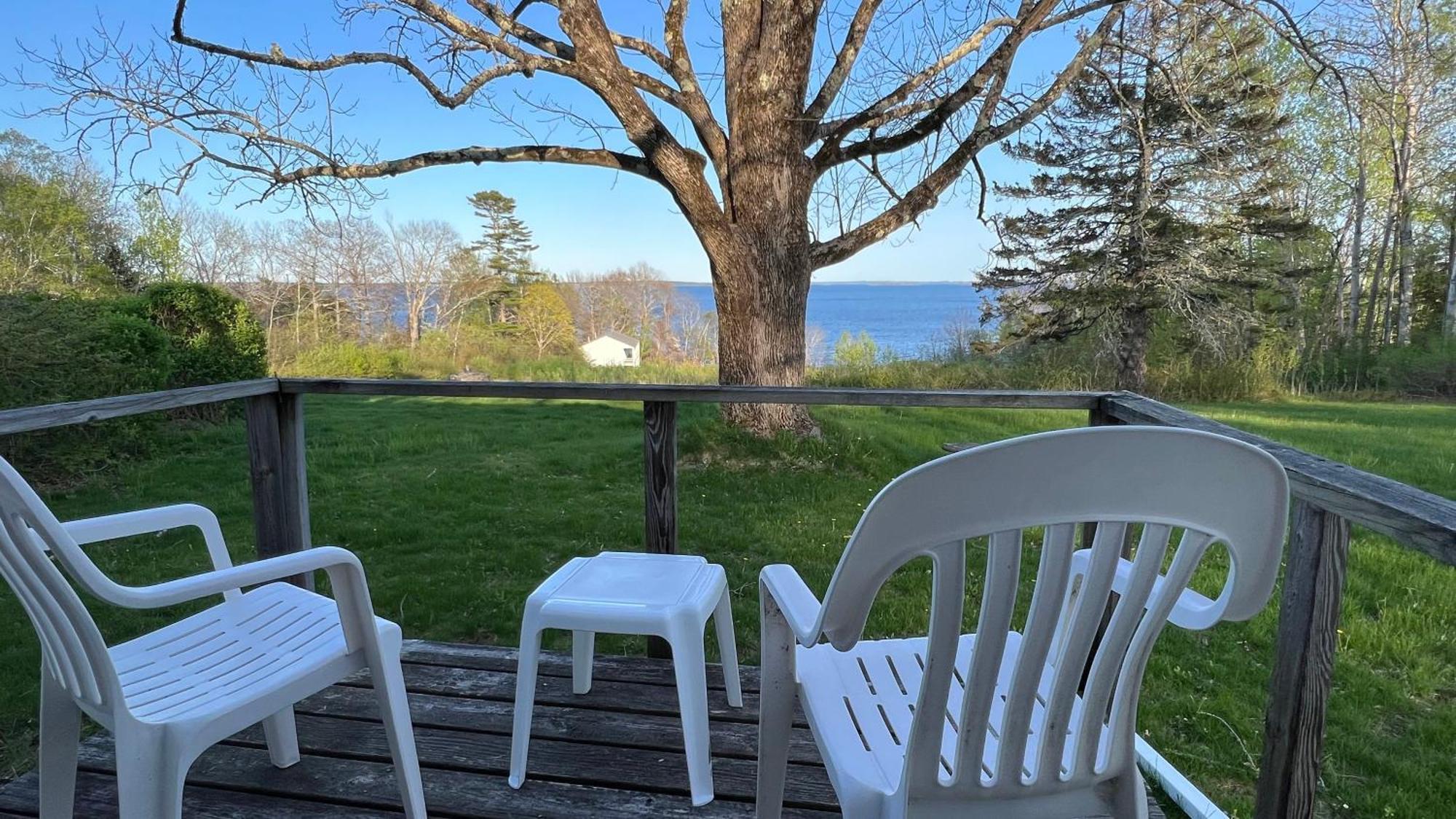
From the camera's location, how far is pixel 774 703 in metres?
1.13

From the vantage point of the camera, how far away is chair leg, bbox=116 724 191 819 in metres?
1.02

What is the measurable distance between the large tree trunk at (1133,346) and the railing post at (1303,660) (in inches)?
377

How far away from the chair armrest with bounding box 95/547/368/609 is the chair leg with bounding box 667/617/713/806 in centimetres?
60

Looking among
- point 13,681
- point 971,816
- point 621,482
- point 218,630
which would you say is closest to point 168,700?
point 218,630

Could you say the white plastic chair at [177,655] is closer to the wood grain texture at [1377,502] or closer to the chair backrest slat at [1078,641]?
the chair backrest slat at [1078,641]

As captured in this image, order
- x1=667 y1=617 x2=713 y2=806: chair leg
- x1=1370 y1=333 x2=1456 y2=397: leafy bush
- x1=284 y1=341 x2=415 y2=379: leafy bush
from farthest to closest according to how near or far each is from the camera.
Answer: x1=284 y1=341 x2=415 y2=379: leafy bush, x1=1370 y1=333 x2=1456 y2=397: leafy bush, x1=667 y1=617 x2=713 y2=806: chair leg

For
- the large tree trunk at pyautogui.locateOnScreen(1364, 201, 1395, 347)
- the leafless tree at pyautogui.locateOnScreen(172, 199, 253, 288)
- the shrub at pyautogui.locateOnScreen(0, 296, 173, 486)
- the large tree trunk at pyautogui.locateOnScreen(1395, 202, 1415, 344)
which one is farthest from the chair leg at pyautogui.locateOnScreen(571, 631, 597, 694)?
the large tree trunk at pyautogui.locateOnScreen(1364, 201, 1395, 347)

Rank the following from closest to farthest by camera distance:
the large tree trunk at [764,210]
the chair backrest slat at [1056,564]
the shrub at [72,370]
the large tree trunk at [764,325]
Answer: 1. the chair backrest slat at [1056,564]
2. the shrub at [72,370]
3. the large tree trunk at [764,210]
4. the large tree trunk at [764,325]

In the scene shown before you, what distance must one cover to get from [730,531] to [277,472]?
2313mm

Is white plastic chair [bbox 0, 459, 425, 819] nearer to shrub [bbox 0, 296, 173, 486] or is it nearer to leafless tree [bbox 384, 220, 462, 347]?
shrub [bbox 0, 296, 173, 486]

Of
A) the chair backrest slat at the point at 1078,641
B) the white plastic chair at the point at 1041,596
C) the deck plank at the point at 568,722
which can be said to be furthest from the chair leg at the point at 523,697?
the chair backrest slat at the point at 1078,641

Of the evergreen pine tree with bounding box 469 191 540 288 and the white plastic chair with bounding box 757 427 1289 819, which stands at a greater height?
the evergreen pine tree with bounding box 469 191 540 288

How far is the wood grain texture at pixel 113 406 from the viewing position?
1.55m

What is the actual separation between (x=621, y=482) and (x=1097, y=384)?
7.36 metres
